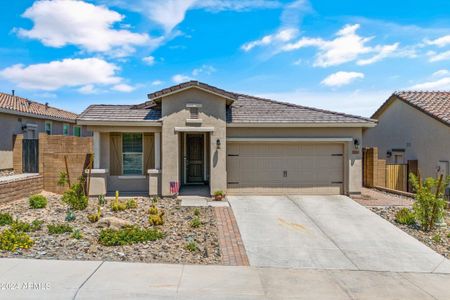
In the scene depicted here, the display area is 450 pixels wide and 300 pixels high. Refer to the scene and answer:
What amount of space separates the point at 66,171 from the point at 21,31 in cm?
758

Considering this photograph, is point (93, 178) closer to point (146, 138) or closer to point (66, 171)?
point (66, 171)

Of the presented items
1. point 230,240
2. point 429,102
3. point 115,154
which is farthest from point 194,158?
point 429,102

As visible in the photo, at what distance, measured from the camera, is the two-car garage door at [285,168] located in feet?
47.2

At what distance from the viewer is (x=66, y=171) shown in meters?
14.0

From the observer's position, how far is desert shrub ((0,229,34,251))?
24.6 ft

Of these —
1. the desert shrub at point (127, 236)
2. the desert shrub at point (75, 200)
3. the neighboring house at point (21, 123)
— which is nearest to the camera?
the desert shrub at point (127, 236)

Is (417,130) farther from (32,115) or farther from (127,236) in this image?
(32,115)

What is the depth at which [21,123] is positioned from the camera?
19234 millimetres

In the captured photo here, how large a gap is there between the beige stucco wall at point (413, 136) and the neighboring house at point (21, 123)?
21.1 metres

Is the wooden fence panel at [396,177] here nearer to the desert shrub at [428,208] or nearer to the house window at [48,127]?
the desert shrub at [428,208]

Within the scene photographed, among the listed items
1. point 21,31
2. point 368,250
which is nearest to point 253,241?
point 368,250

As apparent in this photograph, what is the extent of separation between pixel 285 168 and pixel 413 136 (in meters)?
8.75

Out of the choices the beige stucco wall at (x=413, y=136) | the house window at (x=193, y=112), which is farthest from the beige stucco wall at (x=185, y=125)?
the beige stucco wall at (x=413, y=136)

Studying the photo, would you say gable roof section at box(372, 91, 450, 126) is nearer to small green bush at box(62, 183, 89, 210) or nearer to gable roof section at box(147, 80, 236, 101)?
gable roof section at box(147, 80, 236, 101)
